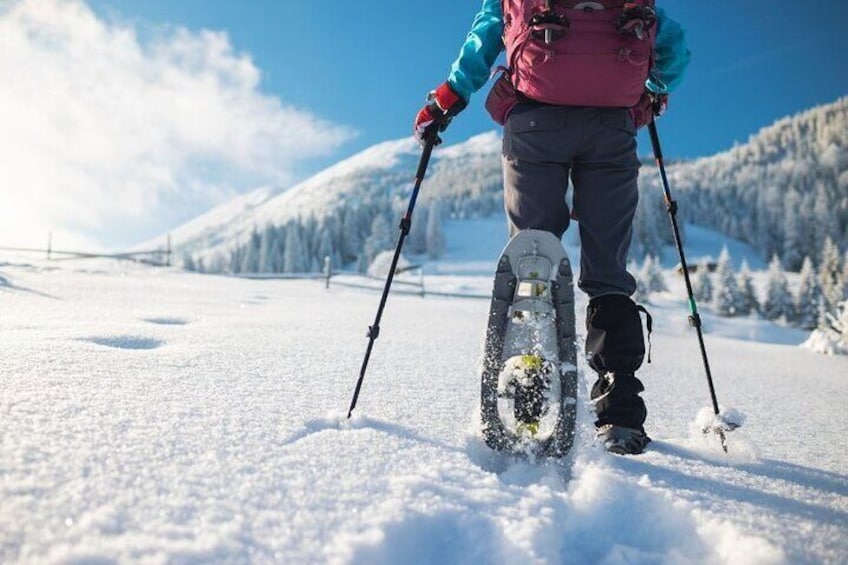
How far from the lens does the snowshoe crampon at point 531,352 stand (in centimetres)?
136

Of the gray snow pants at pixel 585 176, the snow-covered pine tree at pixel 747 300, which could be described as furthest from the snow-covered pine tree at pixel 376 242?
the gray snow pants at pixel 585 176

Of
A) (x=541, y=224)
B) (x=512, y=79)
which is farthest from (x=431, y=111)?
(x=541, y=224)

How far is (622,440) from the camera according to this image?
4.83 feet

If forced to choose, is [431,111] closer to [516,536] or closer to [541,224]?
[541,224]

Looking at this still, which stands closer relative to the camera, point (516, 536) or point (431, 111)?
point (516, 536)

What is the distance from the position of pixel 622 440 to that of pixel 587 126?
42.1 inches

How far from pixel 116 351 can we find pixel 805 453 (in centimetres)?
262

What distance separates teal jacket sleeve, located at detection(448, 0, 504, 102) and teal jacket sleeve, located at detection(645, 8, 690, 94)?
1.98 feet

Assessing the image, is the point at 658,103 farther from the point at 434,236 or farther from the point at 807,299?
the point at 434,236

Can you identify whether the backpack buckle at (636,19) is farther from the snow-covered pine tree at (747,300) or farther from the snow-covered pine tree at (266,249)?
the snow-covered pine tree at (266,249)

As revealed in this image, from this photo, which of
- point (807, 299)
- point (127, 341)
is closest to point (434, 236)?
point (807, 299)

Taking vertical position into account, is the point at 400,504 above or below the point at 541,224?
below

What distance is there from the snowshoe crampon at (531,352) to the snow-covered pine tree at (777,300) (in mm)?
51954

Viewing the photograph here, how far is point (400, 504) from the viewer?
2.98ft
